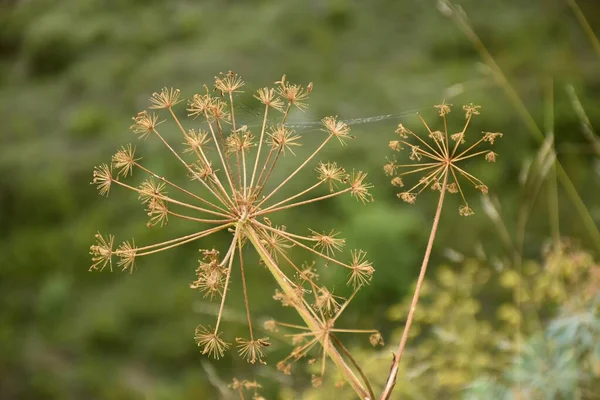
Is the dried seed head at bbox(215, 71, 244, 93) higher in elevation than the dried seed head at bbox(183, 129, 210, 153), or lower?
higher

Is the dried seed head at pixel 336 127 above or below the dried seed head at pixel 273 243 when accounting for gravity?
above

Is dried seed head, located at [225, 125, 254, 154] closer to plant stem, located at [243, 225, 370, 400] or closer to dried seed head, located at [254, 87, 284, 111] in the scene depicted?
dried seed head, located at [254, 87, 284, 111]

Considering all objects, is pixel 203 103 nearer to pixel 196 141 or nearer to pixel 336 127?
pixel 196 141

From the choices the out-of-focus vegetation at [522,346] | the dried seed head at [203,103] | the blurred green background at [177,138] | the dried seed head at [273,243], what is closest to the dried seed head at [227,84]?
the dried seed head at [203,103]

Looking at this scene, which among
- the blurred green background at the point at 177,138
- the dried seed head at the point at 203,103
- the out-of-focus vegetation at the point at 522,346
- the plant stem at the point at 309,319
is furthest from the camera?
the blurred green background at the point at 177,138

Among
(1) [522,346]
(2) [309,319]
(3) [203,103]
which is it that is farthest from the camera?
(1) [522,346]

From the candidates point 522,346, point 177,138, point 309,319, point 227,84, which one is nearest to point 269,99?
point 227,84

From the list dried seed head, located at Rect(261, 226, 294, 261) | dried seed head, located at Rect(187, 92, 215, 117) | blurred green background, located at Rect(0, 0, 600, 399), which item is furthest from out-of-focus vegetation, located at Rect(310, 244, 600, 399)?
dried seed head, located at Rect(187, 92, 215, 117)

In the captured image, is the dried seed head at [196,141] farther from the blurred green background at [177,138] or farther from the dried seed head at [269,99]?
the blurred green background at [177,138]

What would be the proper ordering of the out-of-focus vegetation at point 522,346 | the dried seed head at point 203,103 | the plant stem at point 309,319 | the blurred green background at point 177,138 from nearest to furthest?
the plant stem at point 309,319, the dried seed head at point 203,103, the out-of-focus vegetation at point 522,346, the blurred green background at point 177,138

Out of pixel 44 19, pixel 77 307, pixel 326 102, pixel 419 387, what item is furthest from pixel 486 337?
pixel 44 19
